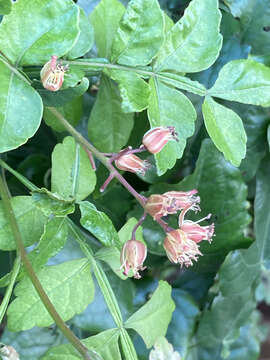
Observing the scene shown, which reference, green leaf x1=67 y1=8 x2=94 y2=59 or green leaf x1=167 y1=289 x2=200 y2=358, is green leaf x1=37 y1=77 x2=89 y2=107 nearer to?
green leaf x1=67 y1=8 x2=94 y2=59

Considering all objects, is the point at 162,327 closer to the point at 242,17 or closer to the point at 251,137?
the point at 251,137

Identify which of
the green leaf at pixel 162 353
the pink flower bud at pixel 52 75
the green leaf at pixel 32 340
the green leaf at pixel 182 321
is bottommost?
the green leaf at pixel 182 321

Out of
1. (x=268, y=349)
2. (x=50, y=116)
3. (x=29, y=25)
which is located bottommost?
(x=268, y=349)

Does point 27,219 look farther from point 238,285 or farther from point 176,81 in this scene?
point 238,285

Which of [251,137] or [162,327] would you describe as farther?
[251,137]

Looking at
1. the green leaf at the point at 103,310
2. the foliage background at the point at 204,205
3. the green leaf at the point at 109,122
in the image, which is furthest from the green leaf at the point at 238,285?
the green leaf at the point at 109,122

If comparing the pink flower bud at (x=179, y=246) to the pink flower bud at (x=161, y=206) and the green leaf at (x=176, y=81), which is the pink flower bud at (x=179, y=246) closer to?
the pink flower bud at (x=161, y=206)

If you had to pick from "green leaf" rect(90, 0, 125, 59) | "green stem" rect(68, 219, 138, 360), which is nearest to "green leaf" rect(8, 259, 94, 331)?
"green stem" rect(68, 219, 138, 360)

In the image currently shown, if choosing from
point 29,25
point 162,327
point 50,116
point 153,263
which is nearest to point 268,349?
point 153,263
